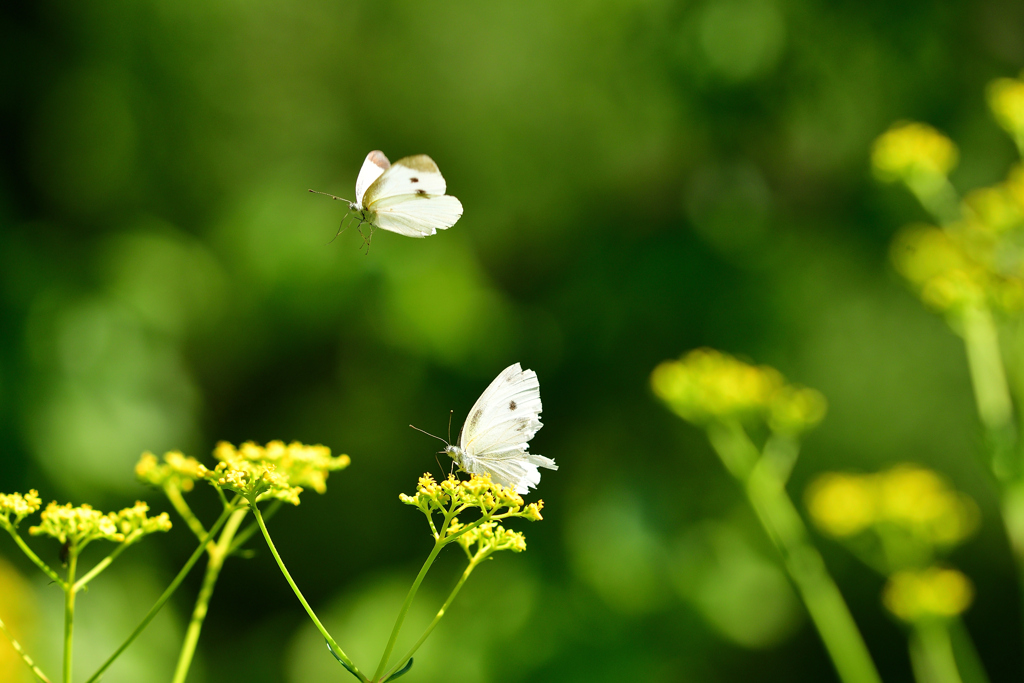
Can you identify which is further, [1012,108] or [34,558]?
[1012,108]

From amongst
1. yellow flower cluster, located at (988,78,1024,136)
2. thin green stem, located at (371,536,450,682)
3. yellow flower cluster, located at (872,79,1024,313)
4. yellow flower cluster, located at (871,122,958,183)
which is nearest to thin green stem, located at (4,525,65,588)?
thin green stem, located at (371,536,450,682)

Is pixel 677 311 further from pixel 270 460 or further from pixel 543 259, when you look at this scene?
pixel 270 460

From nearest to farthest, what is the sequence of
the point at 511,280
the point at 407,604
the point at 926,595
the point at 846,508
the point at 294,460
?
the point at 407,604 → the point at 294,460 → the point at 926,595 → the point at 846,508 → the point at 511,280

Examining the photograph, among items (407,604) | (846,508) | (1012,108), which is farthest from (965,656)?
(407,604)

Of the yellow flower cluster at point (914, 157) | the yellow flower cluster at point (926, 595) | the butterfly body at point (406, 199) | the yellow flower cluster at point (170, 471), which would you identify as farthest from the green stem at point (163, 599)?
the yellow flower cluster at point (914, 157)

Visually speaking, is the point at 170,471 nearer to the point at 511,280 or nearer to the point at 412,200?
the point at 412,200

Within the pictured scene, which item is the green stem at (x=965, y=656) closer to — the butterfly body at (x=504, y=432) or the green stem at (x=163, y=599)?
the butterfly body at (x=504, y=432)
